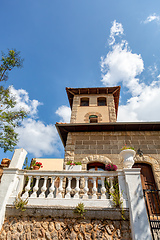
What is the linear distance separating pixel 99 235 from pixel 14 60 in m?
8.78

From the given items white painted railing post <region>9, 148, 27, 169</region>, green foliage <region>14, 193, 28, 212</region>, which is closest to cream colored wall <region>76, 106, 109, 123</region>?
white painted railing post <region>9, 148, 27, 169</region>

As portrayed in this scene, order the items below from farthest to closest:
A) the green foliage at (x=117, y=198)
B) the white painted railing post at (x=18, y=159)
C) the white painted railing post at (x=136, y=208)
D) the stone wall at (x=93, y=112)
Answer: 1. the stone wall at (x=93, y=112)
2. the white painted railing post at (x=18, y=159)
3. the green foliage at (x=117, y=198)
4. the white painted railing post at (x=136, y=208)

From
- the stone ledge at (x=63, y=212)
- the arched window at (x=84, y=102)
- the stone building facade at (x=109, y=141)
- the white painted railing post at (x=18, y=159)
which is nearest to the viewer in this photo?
the stone ledge at (x=63, y=212)

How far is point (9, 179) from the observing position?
4.18 meters

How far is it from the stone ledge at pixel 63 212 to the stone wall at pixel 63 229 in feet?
0.31

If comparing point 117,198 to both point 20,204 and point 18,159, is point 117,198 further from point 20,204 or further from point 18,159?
point 18,159

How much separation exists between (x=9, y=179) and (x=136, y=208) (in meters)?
3.41

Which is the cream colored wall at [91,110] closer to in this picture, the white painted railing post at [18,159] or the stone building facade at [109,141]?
the stone building facade at [109,141]

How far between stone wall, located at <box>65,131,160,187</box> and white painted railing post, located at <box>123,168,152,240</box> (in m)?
3.65

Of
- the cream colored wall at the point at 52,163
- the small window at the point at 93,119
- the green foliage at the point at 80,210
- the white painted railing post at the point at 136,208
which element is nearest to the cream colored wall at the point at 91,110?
the small window at the point at 93,119

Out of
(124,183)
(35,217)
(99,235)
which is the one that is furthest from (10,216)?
(124,183)

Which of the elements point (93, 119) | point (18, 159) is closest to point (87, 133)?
point (93, 119)

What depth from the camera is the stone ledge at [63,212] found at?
3631mm

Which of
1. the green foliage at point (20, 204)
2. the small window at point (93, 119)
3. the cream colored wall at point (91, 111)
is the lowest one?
the green foliage at point (20, 204)
